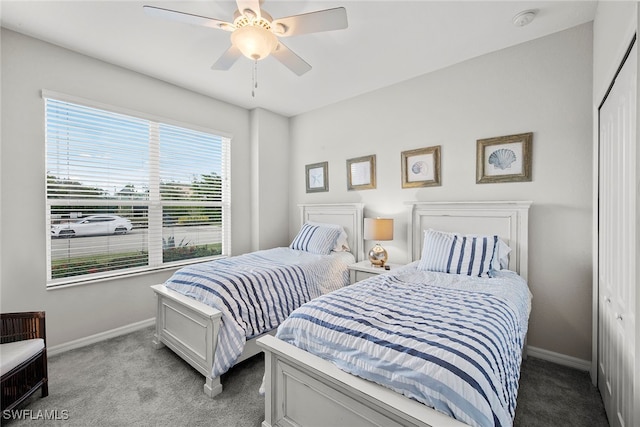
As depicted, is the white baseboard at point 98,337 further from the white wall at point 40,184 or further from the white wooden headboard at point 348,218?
the white wooden headboard at point 348,218

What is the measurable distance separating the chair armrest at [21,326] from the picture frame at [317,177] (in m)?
3.02

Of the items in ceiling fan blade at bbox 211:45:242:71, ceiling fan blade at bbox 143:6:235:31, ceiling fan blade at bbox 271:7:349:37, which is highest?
ceiling fan blade at bbox 143:6:235:31

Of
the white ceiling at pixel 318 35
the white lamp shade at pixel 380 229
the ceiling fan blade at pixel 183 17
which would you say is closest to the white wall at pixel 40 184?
the white ceiling at pixel 318 35

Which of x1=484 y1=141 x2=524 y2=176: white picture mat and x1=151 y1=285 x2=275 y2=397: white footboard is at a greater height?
x1=484 y1=141 x2=524 y2=176: white picture mat

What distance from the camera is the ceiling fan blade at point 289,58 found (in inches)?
80.3

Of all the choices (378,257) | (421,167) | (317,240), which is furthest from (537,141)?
(317,240)

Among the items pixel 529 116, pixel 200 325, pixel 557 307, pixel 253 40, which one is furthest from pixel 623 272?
pixel 200 325

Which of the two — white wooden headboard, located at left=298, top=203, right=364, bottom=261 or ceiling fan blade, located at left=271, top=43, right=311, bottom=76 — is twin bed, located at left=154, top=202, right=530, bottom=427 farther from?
ceiling fan blade, located at left=271, top=43, right=311, bottom=76

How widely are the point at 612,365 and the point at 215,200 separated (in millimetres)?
3927

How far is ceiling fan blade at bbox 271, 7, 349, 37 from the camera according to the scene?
1.64 meters

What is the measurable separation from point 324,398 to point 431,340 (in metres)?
0.58

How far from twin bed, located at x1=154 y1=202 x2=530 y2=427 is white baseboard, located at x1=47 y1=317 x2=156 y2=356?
649mm

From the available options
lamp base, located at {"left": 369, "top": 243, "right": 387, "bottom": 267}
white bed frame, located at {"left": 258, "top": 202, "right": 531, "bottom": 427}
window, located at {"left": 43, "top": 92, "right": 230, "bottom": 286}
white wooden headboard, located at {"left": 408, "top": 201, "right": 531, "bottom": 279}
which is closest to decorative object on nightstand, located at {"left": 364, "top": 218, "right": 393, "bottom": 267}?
lamp base, located at {"left": 369, "top": 243, "right": 387, "bottom": 267}

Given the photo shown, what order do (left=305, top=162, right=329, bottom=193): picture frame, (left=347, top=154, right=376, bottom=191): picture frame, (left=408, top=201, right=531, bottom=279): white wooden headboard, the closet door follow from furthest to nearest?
(left=305, top=162, right=329, bottom=193): picture frame
(left=347, top=154, right=376, bottom=191): picture frame
(left=408, top=201, right=531, bottom=279): white wooden headboard
the closet door
